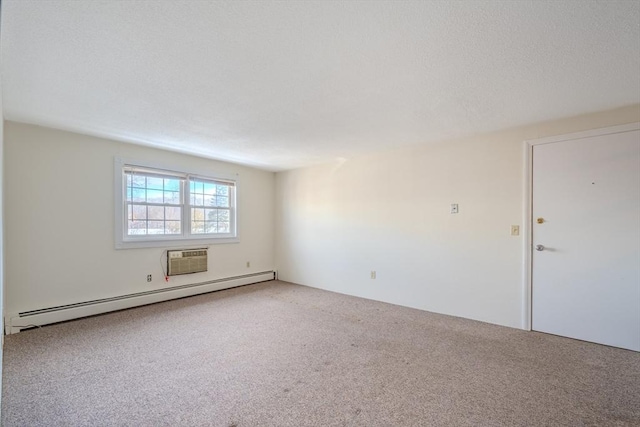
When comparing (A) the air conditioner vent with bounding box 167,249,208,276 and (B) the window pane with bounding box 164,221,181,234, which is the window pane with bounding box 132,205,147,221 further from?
(A) the air conditioner vent with bounding box 167,249,208,276

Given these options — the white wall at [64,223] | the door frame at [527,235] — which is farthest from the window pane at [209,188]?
the door frame at [527,235]

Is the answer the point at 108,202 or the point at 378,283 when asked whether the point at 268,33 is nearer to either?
the point at 108,202

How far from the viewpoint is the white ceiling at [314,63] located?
4.82 feet

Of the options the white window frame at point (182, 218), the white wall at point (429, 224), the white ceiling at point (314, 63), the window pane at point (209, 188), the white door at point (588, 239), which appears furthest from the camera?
the window pane at point (209, 188)

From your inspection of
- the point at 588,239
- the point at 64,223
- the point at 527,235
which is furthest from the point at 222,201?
the point at 588,239

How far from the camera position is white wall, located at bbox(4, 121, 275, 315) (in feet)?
10.0

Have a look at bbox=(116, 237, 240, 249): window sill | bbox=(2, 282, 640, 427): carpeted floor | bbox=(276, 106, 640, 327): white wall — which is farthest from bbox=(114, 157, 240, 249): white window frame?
bbox=(276, 106, 640, 327): white wall

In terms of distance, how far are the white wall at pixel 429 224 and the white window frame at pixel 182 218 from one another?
1.28 m

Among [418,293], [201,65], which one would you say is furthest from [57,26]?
[418,293]

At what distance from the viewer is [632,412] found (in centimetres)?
180

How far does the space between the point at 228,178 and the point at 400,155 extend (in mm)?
2938

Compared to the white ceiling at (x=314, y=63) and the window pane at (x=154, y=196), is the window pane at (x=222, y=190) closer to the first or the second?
the window pane at (x=154, y=196)

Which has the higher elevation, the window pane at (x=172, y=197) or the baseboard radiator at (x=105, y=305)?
the window pane at (x=172, y=197)

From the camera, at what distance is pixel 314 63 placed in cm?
192
